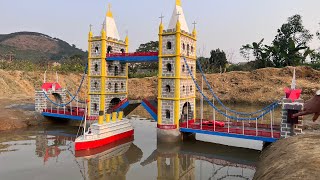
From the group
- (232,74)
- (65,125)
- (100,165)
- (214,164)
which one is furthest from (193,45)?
(232,74)

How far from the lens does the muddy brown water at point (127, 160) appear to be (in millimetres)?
19609

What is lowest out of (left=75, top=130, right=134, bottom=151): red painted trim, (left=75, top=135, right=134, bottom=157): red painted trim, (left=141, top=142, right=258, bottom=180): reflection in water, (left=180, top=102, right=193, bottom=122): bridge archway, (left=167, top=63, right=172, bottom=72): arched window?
(left=141, top=142, right=258, bottom=180): reflection in water

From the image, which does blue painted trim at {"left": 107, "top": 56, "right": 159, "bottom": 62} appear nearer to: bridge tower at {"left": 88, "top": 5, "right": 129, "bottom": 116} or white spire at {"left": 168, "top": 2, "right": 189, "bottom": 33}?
bridge tower at {"left": 88, "top": 5, "right": 129, "bottom": 116}

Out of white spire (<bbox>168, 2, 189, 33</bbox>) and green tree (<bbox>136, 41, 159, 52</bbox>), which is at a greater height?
green tree (<bbox>136, 41, 159, 52</bbox>)

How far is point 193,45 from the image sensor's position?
29.7m

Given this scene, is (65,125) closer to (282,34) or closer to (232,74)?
(232,74)

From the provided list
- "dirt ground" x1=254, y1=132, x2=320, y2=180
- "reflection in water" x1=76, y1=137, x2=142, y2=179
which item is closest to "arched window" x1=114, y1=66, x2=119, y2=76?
"reflection in water" x1=76, y1=137, x2=142, y2=179

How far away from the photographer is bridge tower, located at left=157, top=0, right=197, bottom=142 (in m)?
26.5

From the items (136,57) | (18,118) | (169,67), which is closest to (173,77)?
(169,67)

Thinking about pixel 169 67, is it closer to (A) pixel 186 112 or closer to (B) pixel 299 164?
(A) pixel 186 112

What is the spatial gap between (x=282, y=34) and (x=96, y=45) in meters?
57.1

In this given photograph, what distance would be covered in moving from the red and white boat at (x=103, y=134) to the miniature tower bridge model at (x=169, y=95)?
3.8 inches

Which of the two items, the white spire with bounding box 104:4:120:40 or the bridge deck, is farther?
the white spire with bounding box 104:4:120:40

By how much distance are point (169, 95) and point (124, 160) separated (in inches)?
302
